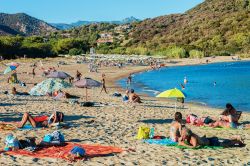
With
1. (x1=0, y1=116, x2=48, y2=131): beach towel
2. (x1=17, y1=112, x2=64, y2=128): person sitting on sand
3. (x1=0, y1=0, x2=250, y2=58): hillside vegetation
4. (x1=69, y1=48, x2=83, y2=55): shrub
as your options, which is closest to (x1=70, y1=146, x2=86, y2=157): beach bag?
(x1=0, y1=116, x2=48, y2=131): beach towel

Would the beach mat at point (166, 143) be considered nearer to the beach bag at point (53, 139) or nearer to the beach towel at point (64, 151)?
the beach towel at point (64, 151)

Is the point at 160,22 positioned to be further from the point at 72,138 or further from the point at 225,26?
the point at 72,138

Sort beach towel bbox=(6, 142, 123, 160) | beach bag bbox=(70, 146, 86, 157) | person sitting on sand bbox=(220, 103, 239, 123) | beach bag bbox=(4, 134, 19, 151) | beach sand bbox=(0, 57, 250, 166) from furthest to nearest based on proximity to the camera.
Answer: person sitting on sand bbox=(220, 103, 239, 123)
beach bag bbox=(4, 134, 19, 151)
beach towel bbox=(6, 142, 123, 160)
beach sand bbox=(0, 57, 250, 166)
beach bag bbox=(70, 146, 86, 157)

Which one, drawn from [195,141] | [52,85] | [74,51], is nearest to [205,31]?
[74,51]

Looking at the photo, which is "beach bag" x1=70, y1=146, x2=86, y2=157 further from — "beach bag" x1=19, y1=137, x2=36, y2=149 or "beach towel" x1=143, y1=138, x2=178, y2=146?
"beach towel" x1=143, y1=138, x2=178, y2=146

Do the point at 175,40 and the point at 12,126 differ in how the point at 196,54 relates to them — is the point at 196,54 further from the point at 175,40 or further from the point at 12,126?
the point at 12,126

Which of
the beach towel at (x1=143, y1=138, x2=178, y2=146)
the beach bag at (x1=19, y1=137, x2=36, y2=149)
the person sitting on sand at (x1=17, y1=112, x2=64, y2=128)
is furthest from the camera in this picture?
the person sitting on sand at (x1=17, y1=112, x2=64, y2=128)

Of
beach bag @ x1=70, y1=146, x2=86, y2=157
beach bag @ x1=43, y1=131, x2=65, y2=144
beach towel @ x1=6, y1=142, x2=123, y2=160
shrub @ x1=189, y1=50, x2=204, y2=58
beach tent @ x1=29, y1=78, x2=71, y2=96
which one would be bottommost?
beach towel @ x1=6, y1=142, x2=123, y2=160

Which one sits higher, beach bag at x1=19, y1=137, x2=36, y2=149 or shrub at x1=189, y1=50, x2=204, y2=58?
shrub at x1=189, y1=50, x2=204, y2=58

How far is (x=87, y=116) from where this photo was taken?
A: 1623 cm

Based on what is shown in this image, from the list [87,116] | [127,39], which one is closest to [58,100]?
[87,116]

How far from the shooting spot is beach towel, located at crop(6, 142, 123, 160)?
9.93 metres

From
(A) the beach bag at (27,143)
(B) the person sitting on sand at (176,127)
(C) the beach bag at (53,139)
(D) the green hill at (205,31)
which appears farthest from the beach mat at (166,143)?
(D) the green hill at (205,31)

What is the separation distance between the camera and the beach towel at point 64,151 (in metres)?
9.93
